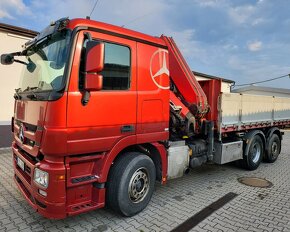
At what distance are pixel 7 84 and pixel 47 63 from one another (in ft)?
17.7

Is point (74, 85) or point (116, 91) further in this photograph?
point (116, 91)

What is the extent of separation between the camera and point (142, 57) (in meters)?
4.14

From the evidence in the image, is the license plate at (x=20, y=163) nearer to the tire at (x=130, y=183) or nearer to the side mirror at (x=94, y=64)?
the tire at (x=130, y=183)

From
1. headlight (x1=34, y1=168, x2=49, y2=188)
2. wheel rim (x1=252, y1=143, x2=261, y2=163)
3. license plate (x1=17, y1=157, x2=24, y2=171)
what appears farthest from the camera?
wheel rim (x1=252, y1=143, x2=261, y2=163)

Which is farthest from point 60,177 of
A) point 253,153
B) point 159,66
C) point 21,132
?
point 253,153

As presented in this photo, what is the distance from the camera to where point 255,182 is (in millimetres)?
6211

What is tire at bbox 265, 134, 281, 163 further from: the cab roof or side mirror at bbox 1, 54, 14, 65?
side mirror at bbox 1, 54, 14, 65

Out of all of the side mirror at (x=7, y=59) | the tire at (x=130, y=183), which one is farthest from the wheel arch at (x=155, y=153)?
the side mirror at (x=7, y=59)

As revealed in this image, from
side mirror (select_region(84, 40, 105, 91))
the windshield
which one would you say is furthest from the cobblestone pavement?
side mirror (select_region(84, 40, 105, 91))

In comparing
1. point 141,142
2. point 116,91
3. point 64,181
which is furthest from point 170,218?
point 116,91

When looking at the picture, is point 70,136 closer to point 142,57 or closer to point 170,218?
point 142,57

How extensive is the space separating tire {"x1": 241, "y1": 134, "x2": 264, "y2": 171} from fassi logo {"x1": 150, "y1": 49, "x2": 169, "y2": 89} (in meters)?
3.53

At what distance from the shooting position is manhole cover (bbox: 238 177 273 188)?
601 cm

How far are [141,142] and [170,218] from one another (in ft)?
4.16
